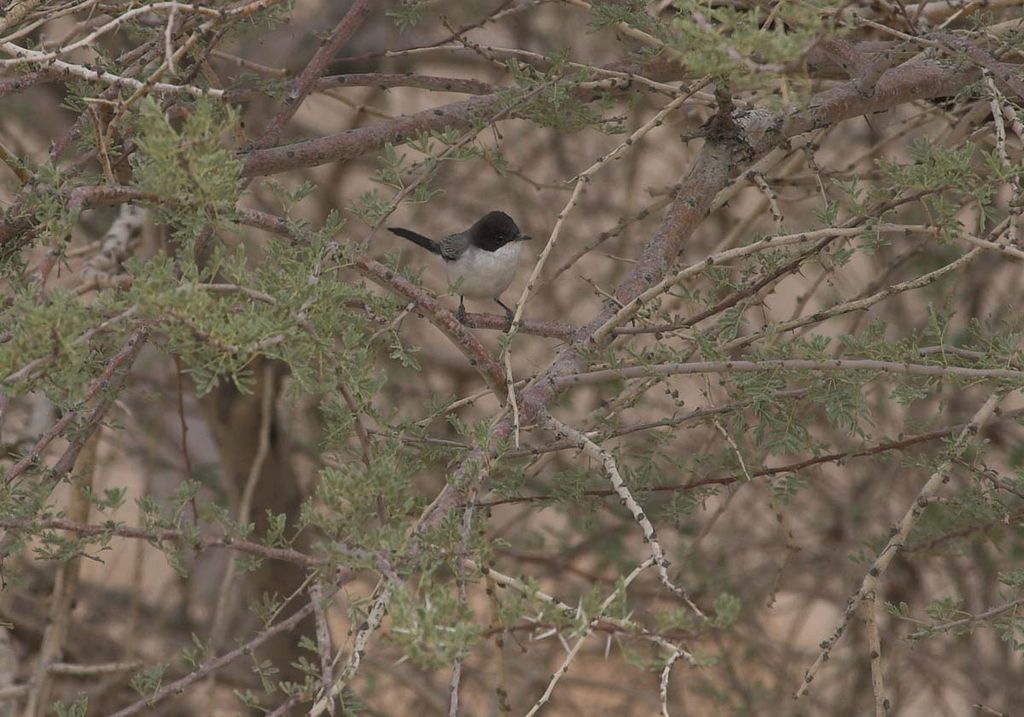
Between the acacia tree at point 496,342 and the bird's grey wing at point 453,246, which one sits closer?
the acacia tree at point 496,342

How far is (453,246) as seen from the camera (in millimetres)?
4391

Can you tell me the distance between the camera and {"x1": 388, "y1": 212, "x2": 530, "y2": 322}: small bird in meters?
4.08

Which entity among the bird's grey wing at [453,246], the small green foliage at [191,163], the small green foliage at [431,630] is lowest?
the bird's grey wing at [453,246]

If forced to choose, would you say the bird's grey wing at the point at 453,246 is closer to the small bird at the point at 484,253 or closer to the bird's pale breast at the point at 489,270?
the small bird at the point at 484,253

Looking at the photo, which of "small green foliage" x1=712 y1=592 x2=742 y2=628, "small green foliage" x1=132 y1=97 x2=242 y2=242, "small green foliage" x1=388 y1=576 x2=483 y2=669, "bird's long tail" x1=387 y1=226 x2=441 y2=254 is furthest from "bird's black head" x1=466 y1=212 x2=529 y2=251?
"small green foliage" x1=388 y1=576 x2=483 y2=669

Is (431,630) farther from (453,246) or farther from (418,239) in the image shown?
(453,246)

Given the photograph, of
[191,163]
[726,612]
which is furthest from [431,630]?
[191,163]

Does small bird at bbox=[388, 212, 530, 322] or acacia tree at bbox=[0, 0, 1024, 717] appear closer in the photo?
acacia tree at bbox=[0, 0, 1024, 717]

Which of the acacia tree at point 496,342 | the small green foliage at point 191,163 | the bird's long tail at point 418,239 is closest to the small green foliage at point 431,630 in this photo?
the acacia tree at point 496,342

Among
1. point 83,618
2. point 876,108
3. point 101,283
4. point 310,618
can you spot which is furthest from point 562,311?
point 101,283

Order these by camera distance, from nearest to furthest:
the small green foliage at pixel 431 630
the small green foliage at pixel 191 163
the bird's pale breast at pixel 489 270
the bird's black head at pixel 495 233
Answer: the small green foliage at pixel 431 630, the small green foliage at pixel 191 163, the bird's pale breast at pixel 489 270, the bird's black head at pixel 495 233

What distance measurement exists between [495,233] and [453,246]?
8.3 inches

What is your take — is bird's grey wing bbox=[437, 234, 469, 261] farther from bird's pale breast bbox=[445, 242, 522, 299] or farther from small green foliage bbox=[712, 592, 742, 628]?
small green foliage bbox=[712, 592, 742, 628]

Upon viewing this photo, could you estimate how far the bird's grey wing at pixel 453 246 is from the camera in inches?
171
